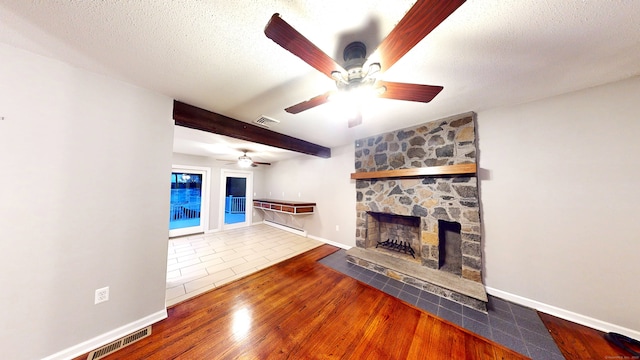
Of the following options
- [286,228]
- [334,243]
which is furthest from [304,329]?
[286,228]

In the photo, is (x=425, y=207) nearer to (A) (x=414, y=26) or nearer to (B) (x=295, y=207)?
(A) (x=414, y=26)

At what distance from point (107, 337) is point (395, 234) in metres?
3.81

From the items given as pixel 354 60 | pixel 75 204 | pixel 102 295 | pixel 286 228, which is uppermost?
pixel 354 60

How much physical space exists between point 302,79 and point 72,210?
221 cm

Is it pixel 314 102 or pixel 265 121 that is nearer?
pixel 314 102

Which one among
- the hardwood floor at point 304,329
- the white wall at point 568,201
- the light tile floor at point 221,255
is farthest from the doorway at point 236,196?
the white wall at point 568,201

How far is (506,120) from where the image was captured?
2168mm

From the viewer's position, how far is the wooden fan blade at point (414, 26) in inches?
28.1

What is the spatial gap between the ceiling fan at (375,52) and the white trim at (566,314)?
2.58 meters

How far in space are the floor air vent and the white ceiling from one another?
237 cm

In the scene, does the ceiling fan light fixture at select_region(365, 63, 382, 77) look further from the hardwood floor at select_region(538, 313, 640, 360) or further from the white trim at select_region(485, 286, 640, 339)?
the white trim at select_region(485, 286, 640, 339)

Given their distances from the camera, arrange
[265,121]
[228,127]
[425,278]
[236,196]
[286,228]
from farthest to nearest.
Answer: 1. [236,196]
2. [286,228]
3. [265,121]
4. [228,127]
5. [425,278]

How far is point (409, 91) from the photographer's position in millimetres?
1365

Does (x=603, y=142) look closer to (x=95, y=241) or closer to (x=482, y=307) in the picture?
(x=482, y=307)
